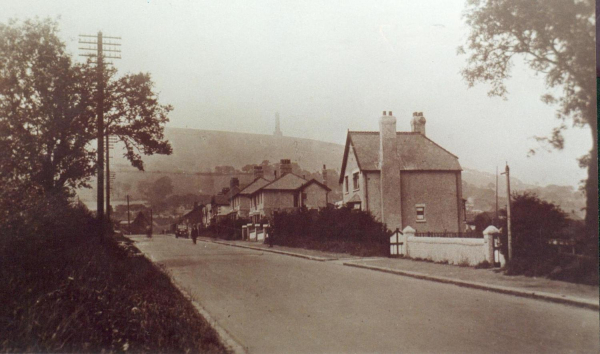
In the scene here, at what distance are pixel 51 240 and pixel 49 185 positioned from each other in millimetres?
6418

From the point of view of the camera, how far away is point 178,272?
49.3ft

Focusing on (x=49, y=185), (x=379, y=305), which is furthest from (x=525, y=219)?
(x=49, y=185)

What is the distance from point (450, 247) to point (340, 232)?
9444mm

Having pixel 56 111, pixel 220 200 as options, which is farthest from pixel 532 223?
pixel 220 200

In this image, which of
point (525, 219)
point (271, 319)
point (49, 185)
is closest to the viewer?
point (271, 319)

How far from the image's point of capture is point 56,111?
1423 cm

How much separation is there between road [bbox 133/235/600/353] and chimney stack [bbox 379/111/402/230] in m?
16.4

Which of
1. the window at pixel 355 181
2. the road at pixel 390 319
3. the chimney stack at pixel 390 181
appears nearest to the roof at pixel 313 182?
the window at pixel 355 181

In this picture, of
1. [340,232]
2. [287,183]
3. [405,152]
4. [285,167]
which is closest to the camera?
[340,232]

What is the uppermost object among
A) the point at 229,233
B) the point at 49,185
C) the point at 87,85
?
the point at 87,85

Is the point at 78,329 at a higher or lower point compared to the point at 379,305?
higher

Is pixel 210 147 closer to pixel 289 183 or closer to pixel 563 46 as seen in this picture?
pixel 563 46

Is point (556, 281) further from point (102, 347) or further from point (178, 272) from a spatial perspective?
point (178, 272)

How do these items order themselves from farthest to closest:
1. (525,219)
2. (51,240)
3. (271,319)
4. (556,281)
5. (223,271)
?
(223,271) → (525,219) → (51,240) → (556,281) → (271,319)
